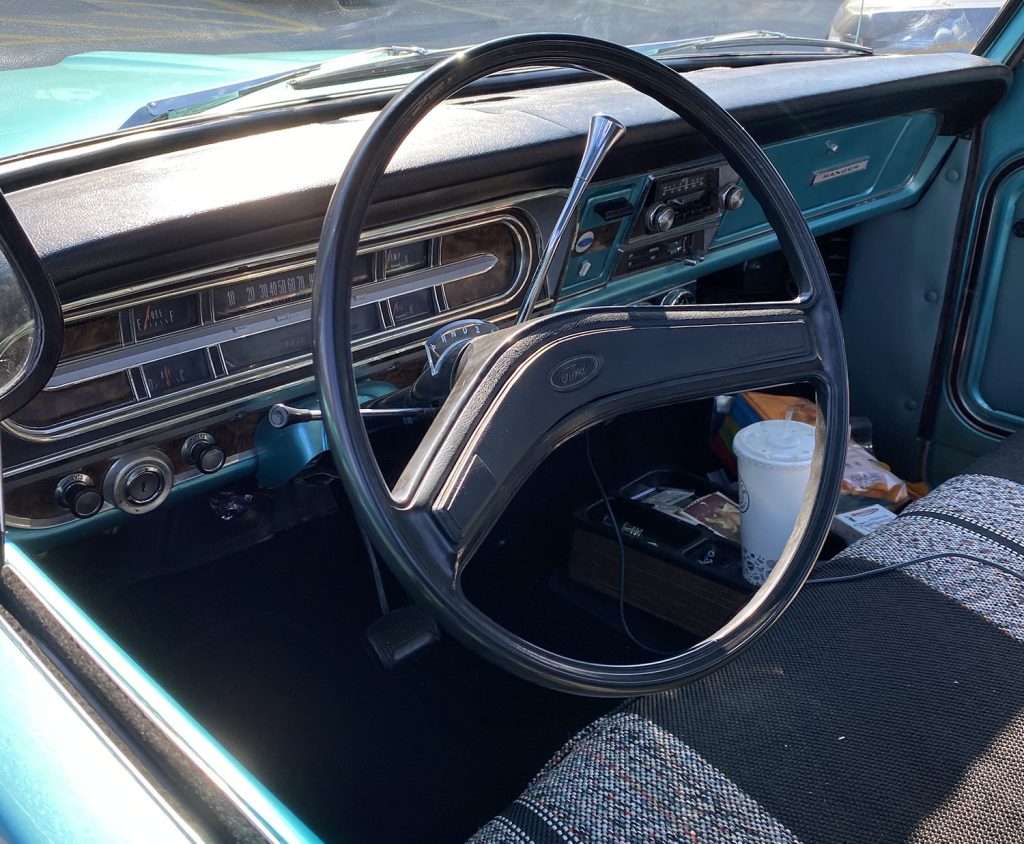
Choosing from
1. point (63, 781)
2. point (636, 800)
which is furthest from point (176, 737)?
point (636, 800)

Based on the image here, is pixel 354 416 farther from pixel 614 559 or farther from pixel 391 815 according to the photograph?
pixel 614 559

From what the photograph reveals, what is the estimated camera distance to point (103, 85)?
1680 millimetres

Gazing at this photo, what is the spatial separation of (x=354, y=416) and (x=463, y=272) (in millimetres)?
674

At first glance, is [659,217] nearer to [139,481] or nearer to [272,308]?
[272,308]

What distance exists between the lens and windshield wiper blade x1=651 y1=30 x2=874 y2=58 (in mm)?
2137

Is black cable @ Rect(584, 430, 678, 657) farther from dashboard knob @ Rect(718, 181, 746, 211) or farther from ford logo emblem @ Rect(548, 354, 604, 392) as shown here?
ford logo emblem @ Rect(548, 354, 604, 392)

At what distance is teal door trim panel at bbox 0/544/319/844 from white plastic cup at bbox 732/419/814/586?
4.44 feet

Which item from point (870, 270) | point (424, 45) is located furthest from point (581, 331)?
point (870, 270)

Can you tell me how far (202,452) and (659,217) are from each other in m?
0.92

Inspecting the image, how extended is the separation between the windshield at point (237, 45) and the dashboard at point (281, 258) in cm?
15

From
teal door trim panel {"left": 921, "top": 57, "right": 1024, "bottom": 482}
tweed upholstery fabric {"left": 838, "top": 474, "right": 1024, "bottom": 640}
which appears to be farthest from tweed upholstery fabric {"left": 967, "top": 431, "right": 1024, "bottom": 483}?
teal door trim panel {"left": 921, "top": 57, "right": 1024, "bottom": 482}

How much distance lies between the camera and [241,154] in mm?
1378

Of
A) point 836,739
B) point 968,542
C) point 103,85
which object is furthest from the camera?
point 103,85

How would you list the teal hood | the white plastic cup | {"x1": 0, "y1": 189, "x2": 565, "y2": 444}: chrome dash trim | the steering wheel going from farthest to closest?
the white plastic cup, the teal hood, {"x1": 0, "y1": 189, "x2": 565, "y2": 444}: chrome dash trim, the steering wheel
